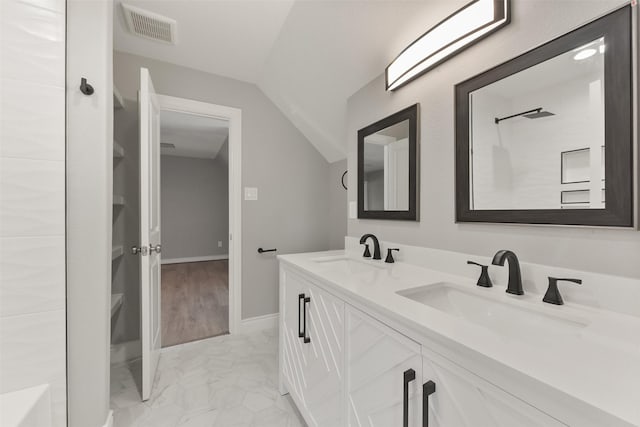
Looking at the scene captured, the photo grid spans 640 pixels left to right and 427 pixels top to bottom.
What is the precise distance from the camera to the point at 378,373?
0.80 metres

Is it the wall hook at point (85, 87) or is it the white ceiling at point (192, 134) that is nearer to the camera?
the wall hook at point (85, 87)

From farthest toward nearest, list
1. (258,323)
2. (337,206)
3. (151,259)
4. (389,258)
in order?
(337,206) → (258,323) → (151,259) → (389,258)

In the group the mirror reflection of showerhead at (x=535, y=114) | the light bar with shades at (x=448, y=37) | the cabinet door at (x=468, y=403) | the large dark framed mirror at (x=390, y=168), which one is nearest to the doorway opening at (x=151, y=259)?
the large dark framed mirror at (x=390, y=168)

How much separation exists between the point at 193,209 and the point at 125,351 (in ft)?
14.5

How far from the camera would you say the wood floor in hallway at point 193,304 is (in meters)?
2.40

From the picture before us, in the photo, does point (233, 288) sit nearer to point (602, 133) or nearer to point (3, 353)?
point (3, 353)

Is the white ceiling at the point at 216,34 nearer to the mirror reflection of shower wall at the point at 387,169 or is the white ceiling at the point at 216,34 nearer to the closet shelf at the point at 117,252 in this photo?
the mirror reflection of shower wall at the point at 387,169

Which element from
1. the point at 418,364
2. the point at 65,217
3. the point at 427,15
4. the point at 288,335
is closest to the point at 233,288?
the point at 288,335

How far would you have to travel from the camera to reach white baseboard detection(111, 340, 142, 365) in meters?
1.91

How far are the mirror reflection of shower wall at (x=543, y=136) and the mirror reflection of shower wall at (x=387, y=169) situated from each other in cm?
39

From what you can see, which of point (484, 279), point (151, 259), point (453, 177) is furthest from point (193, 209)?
point (484, 279)

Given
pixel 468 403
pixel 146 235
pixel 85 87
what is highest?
pixel 85 87

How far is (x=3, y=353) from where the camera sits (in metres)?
1.01

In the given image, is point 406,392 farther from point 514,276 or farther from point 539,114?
point 539,114
